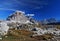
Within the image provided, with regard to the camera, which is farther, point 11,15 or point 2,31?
point 11,15

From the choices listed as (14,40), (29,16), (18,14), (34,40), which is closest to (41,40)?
(34,40)

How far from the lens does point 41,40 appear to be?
3391cm

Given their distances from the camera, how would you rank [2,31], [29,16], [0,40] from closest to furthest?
1. [0,40]
2. [2,31]
3. [29,16]

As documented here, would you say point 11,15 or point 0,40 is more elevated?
point 11,15

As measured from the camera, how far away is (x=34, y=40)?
32812 millimetres

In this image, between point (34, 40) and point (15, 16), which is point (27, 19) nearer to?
point (15, 16)

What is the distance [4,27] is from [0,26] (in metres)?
0.68

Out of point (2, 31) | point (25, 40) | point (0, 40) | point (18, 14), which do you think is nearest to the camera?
point (0, 40)

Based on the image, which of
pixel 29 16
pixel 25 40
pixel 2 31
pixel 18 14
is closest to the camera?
pixel 25 40

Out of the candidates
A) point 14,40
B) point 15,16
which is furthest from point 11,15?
point 14,40

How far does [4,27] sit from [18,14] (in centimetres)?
4179

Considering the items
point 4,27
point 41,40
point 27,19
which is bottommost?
point 41,40

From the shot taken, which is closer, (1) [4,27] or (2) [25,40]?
(2) [25,40]

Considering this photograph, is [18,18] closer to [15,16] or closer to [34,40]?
[15,16]
